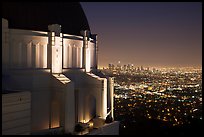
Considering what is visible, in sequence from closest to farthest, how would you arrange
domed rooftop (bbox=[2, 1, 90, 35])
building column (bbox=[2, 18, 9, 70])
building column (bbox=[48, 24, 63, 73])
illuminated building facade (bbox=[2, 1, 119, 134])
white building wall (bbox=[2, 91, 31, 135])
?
white building wall (bbox=[2, 91, 31, 135]) < building column (bbox=[2, 18, 9, 70]) < illuminated building facade (bbox=[2, 1, 119, 134]) < domed rooftop (bbox=[2, 1, 90, 35]) < building column (bbox=[48, 24, 63, 73])

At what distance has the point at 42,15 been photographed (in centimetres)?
1329

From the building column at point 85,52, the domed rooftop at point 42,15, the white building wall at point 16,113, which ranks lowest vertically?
the white building wall at point 16,113

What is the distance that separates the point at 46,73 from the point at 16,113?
3.73m

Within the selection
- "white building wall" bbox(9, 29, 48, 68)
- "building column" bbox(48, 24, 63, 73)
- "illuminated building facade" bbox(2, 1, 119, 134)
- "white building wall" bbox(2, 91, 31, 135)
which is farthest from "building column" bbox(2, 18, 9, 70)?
"white building wall" bbox(2, 91, 31, 135)

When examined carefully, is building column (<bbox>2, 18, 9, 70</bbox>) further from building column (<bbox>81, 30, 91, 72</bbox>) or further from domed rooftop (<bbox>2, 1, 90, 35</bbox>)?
building column (<bbox>81, 30, 91, 72</bbox>)

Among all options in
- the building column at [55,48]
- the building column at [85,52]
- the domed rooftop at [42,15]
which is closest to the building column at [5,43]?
the domed rooftop at [42,15]

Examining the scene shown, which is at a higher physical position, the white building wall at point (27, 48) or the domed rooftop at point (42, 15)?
the domed rooftop at point (42, 15)

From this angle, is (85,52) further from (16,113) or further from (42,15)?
(16,113)

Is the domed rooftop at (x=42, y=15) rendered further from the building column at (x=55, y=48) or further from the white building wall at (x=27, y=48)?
the building column at (x=55, y=48)

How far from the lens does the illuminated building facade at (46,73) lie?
11602mm

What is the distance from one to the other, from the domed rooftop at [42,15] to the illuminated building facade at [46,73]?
0.39 metres

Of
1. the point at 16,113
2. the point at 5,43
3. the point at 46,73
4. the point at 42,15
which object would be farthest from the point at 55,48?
the point at 16,113

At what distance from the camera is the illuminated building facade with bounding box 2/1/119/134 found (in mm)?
11602

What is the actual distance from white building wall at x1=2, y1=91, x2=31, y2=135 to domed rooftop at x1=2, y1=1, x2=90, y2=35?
170 inches
